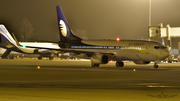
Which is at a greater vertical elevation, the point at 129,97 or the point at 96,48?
the point at 96,48

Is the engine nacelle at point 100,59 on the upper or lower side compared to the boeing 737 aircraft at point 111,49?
lower

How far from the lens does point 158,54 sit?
4531 centimetres

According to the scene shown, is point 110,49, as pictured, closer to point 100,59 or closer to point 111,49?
point 111,49

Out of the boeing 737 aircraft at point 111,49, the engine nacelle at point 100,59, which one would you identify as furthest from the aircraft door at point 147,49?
the engine nacelle at point 100,59

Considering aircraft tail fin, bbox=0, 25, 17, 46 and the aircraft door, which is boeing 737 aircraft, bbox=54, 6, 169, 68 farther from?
aircraft tail fin, bbox=0, 25, 17, 46

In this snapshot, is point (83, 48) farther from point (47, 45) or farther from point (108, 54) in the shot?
point (47, 45)

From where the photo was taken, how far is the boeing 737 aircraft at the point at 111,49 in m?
46.1

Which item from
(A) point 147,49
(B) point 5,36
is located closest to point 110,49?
(A) point 147,49

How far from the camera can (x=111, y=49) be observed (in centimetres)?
4959

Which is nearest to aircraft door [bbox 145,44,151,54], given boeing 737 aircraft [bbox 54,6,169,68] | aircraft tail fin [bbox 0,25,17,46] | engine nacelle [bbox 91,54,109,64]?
boeing 737 aircraft [bbox 54,6,169,68]

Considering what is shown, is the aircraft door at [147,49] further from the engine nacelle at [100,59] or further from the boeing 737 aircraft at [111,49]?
the engine nacelle at [100,59]

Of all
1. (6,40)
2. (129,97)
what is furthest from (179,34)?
(129,97)

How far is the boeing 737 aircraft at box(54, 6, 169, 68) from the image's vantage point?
151ft

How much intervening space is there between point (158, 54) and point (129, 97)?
30.7 metres
